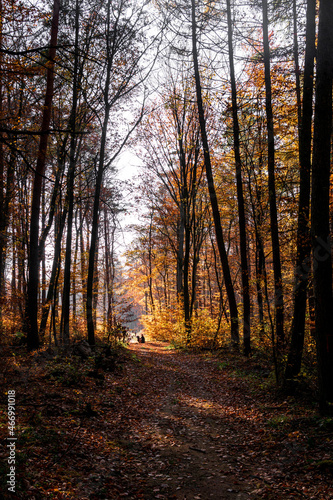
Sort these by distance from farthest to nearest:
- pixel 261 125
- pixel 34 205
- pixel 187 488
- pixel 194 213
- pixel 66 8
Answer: pixel 194 213 < pixel 261 125 < pixel 66 8 < pixel 34 205 < pixel 187 488

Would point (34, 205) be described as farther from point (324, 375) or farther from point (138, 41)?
point (324, 375)

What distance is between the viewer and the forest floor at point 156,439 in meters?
3.58

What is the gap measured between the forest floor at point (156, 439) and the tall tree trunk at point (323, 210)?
36.7 inches

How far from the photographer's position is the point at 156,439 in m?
5.15

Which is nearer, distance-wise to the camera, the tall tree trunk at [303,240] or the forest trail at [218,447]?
the forest trail at [218,447]

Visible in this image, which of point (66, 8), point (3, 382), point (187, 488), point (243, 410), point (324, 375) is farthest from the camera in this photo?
point (66, 8)

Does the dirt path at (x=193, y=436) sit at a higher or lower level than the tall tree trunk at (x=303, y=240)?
lower

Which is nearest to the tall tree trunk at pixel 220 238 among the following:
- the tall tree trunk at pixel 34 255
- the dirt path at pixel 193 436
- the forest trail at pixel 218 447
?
the dirt path at pixel 193 436

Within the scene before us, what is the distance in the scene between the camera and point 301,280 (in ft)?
19.6

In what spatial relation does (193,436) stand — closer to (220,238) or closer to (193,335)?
(220,238)

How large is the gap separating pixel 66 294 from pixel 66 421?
6960 mm

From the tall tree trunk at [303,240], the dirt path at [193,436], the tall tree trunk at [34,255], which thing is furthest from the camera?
the tall tree trunk at [34,255]

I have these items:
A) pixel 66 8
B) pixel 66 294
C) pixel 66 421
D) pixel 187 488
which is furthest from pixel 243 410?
pixel 66 8

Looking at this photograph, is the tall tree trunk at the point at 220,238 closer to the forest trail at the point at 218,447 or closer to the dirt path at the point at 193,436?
the dirt path at the point at 193,436
